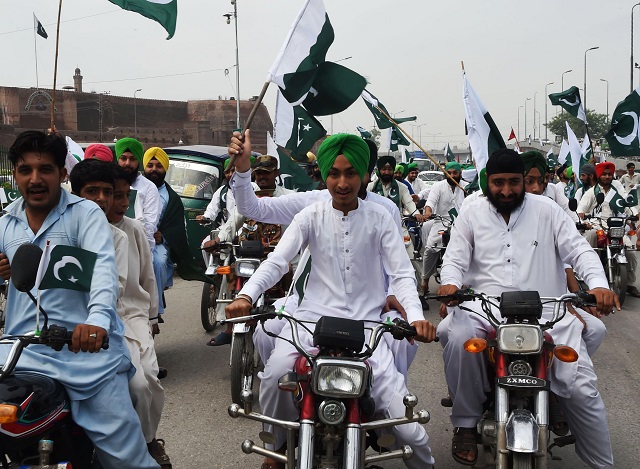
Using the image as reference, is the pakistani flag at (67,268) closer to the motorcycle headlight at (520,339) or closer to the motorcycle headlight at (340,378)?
the motorcycle headlight at (340,378)

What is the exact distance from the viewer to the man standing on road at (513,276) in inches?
161

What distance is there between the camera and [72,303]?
327 centimetres

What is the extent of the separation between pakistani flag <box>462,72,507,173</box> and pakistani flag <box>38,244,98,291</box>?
422 centimetres

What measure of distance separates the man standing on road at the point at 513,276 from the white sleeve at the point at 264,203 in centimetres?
136

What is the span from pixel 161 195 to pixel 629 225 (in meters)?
6.54

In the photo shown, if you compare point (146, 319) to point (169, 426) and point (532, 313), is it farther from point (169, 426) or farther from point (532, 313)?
point (532, 313)

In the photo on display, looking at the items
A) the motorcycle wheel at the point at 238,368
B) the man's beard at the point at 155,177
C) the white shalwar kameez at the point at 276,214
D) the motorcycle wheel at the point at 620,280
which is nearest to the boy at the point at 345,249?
the white shalwar kameez at the point at 276,214

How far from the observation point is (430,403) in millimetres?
5957

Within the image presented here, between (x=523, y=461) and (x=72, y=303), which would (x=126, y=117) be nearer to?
(x=72, y=303)

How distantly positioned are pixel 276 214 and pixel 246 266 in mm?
572

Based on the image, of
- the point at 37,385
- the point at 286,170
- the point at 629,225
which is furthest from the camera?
the point at 629,225

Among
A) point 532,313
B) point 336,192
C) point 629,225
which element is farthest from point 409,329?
point 629,225

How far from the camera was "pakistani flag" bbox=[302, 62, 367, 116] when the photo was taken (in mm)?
5723

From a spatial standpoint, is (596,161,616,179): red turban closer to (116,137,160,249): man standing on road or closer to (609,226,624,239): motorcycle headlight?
(609,226,624,239): motorcycle headlight
